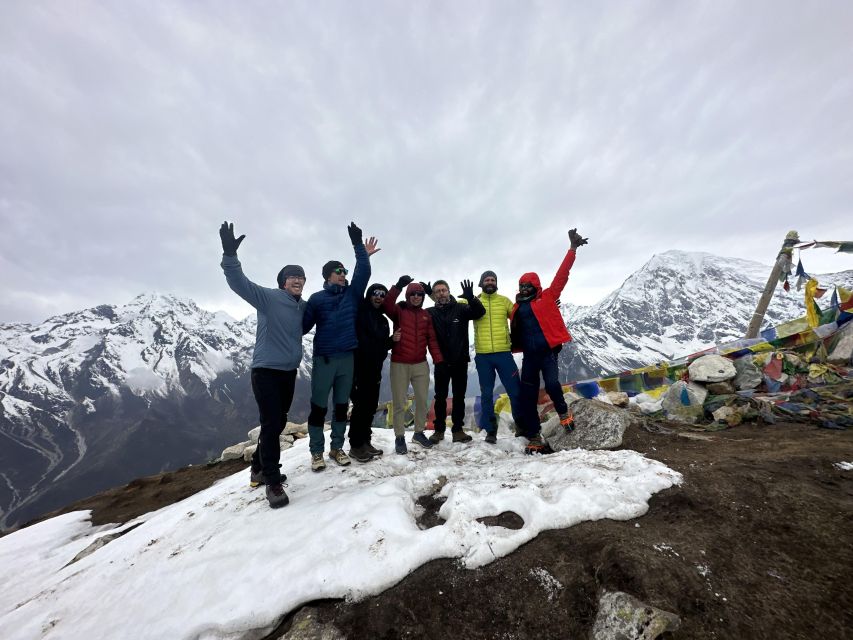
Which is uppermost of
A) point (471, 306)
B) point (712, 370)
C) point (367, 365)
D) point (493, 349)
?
point (471, 306)

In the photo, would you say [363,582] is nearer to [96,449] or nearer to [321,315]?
[321,315]

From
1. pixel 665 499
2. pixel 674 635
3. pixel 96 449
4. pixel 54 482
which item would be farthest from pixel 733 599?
pixel 96 449

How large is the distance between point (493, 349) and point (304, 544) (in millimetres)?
4485

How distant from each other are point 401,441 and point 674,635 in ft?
15.1

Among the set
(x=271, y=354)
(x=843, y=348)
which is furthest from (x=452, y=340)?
(x=843, y=348)

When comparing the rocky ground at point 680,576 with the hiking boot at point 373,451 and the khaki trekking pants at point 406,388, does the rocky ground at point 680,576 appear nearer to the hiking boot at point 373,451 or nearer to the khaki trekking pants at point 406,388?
the hiking boot at point 373,451

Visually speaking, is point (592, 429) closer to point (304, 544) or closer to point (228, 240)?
point (304, 544)

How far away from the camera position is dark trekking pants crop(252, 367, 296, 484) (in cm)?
457

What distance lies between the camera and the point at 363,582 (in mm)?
2801

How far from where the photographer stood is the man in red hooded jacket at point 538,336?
6.34 m

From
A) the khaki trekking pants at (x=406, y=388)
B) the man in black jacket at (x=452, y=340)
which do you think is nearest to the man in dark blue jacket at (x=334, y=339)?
the khaki trekking pants at (x=406, y=388)

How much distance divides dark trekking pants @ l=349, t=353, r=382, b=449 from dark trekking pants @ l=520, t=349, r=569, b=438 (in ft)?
9.28

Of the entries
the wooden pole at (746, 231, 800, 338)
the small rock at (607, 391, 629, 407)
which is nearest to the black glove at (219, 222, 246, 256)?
the small rock at (607, 391, 629, 407)

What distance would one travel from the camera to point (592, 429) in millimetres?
6102
